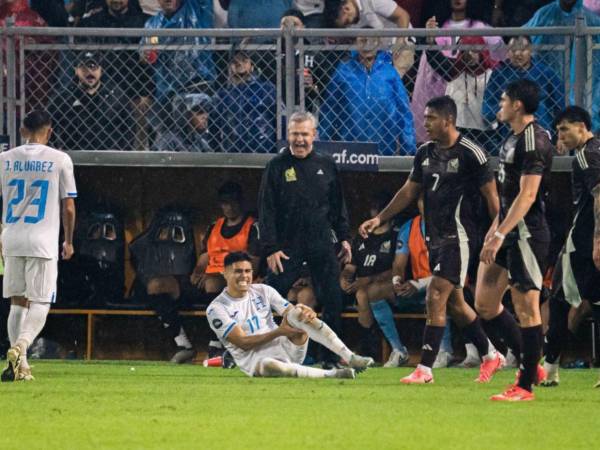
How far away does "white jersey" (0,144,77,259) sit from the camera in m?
12.0

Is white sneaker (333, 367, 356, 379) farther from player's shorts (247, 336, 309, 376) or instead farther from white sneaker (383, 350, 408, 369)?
white sneaker (383, 350, 408, 369)

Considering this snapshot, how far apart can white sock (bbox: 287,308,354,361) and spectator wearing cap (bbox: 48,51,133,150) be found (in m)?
3.45

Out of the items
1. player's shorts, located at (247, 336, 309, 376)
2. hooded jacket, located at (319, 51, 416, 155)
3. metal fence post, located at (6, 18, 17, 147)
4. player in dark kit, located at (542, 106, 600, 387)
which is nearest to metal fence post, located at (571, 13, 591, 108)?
hooded jacket, located at (319, 51, 416, 155)

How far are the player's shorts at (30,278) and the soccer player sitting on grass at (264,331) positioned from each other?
1.36 meters

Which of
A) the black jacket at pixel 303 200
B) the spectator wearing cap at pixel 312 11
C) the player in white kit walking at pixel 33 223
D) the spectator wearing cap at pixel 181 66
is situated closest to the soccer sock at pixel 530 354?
the black jacket at pixel 303 200

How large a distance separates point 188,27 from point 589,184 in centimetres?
567

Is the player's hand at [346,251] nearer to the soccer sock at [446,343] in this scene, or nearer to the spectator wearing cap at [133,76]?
the soccer sock at [446,343]

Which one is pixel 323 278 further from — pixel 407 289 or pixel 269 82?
pixel 269 82

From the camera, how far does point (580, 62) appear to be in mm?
14016

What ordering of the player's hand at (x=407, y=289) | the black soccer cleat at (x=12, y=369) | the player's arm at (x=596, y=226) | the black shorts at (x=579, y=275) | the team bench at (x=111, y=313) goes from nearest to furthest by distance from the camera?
the player's arm at (x=596, y=226) → the black shorts at (x=579, y=275) → the black soccer cleat at (x=12, y=369) → the player's hand at (x=407, y=289) → the team bench at (x=111, y=313)

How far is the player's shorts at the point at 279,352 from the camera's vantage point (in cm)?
1255

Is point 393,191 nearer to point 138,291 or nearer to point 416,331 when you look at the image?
point 416,331

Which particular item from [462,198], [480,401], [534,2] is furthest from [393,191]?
[480,401]

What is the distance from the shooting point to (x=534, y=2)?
15477mm
